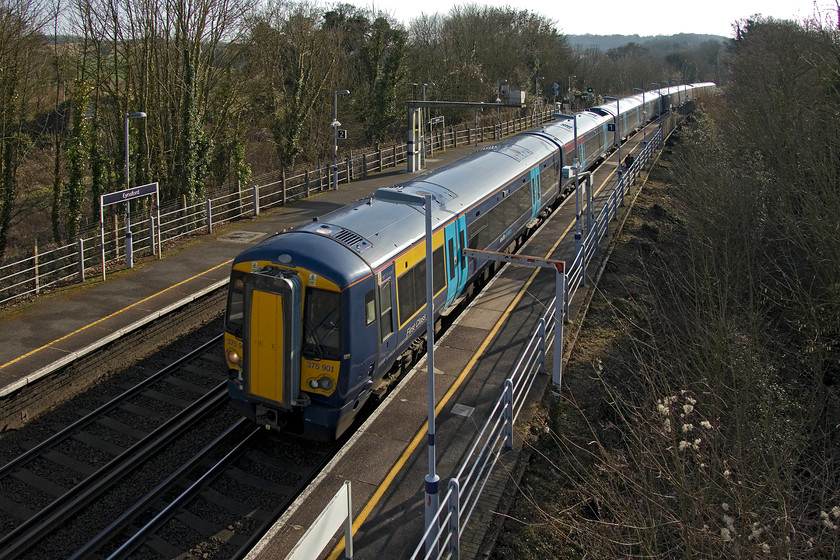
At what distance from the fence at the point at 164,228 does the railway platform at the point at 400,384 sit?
647mm

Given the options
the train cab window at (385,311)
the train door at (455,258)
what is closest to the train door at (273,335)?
the train cab window at (385,311)

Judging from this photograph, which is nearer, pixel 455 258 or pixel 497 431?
pixel 497 431

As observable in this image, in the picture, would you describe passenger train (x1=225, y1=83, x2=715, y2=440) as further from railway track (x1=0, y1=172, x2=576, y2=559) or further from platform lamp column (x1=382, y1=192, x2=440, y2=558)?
platform lamp column (x1=382, y1=192, x2=440, y2=558)

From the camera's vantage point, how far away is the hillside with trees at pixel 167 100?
18516 millimetres

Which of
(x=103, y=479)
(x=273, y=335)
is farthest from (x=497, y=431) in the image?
(x=103, y=479)

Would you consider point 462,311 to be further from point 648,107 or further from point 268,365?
point 648,107

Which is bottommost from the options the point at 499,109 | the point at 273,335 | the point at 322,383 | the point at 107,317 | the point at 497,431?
the point at 497,431

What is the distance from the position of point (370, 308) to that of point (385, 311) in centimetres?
51

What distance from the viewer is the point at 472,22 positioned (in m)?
60.9

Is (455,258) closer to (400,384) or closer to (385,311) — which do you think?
(400,384)

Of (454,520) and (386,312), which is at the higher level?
(386,312)

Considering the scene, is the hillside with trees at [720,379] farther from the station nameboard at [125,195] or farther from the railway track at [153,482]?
the station nameboard at [125,195]

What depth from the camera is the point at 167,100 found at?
880 inches

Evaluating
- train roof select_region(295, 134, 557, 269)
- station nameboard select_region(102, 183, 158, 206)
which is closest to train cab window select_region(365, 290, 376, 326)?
train roof select_region(295, 134, 557, 269)
